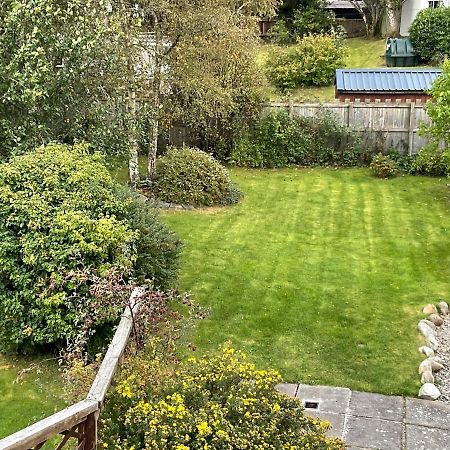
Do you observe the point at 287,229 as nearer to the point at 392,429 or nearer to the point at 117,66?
the point at 117,66

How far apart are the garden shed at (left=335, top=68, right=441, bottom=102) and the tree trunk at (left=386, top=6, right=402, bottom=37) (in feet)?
45.3

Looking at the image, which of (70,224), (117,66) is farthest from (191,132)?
(70,224)

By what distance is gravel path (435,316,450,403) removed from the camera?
25.2 feet

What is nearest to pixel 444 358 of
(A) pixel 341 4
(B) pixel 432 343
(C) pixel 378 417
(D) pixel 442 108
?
(B) pixel 432 343

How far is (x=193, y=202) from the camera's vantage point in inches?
592

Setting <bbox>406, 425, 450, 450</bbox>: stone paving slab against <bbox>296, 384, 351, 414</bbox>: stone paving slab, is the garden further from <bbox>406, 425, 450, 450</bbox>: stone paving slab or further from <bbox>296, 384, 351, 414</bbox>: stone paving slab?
<bbox>406, 425, 450, 450</bbox>: stone paving slab

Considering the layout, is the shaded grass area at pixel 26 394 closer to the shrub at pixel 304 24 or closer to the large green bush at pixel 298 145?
the large green bush at pixel 298 145

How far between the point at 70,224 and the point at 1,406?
2301 millimetres

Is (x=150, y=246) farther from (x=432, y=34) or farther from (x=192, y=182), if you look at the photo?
(x=432, y=34)

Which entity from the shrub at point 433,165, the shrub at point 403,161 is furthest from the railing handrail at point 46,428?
the shrub at point 403,161

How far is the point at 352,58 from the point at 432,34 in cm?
401

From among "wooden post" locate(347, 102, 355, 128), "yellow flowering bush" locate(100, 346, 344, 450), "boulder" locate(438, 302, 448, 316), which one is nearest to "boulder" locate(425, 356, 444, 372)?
"boulder" locate(438, 302, 448, 316)

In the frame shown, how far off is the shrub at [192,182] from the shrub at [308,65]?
12.5 meters

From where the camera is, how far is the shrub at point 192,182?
15.1m
